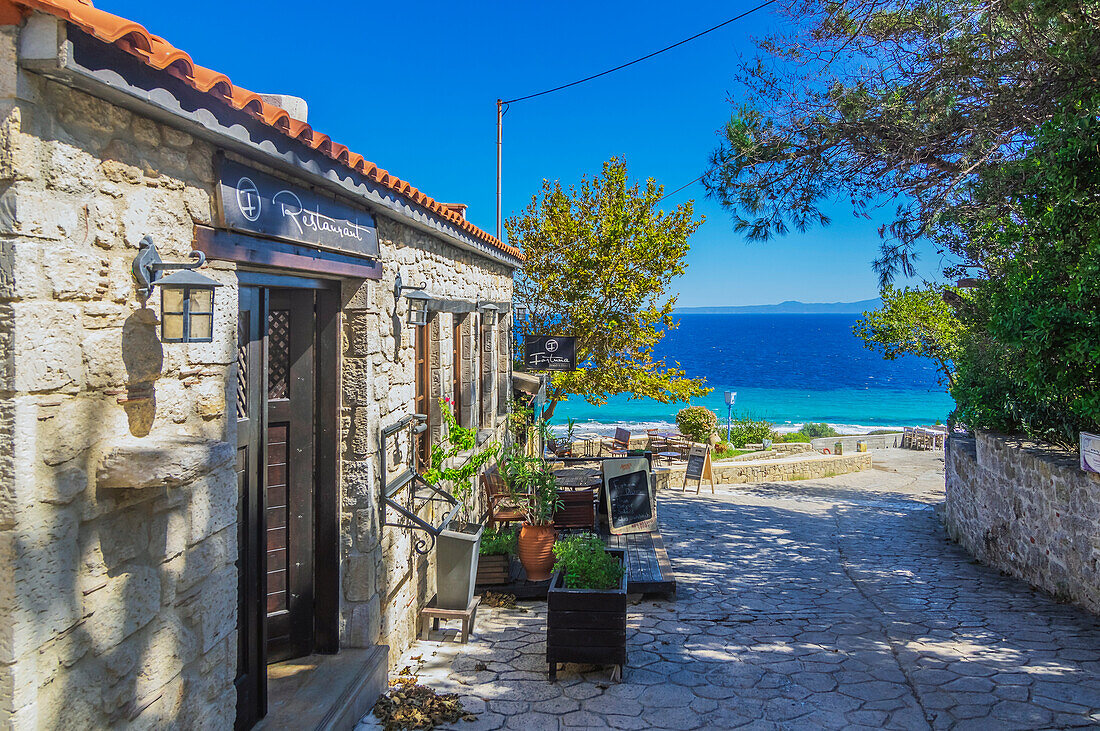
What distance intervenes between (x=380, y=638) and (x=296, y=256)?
2.70 meters

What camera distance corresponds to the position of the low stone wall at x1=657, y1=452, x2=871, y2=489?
53.1ft

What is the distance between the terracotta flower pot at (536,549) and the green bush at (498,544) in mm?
143

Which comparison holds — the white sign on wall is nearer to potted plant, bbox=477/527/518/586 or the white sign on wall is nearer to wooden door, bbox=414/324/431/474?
potted plant, bbox=477/527/518/586

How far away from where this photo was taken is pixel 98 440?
2377 mm

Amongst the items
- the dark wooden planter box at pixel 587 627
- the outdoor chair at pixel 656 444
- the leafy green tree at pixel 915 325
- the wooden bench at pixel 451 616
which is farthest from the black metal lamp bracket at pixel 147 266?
the leafy green tree at pixel 915 325

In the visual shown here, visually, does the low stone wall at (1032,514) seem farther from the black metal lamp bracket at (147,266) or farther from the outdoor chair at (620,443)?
the outdoor chair at (620,443)

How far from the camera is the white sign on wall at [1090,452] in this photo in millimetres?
6438

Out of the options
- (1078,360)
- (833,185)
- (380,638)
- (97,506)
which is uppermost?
(833,185)

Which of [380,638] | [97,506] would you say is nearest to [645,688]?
[380,638]

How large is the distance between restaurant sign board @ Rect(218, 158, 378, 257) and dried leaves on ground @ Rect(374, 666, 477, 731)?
110 inches

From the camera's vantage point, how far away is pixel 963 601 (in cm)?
729

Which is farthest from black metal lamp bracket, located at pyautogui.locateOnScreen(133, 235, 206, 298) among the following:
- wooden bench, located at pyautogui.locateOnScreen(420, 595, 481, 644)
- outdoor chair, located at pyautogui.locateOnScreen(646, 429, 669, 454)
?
outdoor chair, located at pyautogui.locateOnScreen(646, 429, 669, 454)

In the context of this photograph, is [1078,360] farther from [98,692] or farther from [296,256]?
[98,692]

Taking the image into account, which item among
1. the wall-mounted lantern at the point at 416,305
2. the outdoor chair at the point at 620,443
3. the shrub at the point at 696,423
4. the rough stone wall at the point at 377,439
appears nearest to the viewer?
the rough stone wall at the point at 377,439
